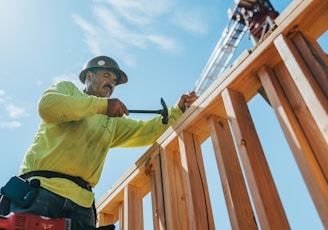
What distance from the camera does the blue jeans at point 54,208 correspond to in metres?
2.00

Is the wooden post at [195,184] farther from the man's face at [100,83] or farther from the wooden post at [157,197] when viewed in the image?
the man's face at [100,83]

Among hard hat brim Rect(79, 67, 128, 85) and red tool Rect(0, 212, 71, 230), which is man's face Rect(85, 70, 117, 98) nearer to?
hard hat brim Rect(79, 67, 128, 85)

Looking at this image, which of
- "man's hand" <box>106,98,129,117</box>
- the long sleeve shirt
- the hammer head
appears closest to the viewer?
Result: the long sleeve shirt

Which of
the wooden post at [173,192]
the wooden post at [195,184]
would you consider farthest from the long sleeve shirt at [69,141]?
the wooden post at [195,184]

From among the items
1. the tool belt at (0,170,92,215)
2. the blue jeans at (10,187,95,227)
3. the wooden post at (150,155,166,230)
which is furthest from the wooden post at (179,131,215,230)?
the tool belt at (0,170,92,215)

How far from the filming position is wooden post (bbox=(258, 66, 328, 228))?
1382 mm

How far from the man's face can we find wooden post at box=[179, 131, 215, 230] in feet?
3.59

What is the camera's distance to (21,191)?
2.00m

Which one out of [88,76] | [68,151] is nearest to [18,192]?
[68,151]

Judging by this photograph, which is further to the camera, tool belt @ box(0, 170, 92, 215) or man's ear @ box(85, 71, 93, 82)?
man's ear @ box(85, 71, 93, 82)

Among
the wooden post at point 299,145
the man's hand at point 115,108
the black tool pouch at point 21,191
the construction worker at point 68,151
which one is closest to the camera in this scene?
the wooden post at point 299,145

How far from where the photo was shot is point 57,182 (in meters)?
2.16

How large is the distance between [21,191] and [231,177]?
1278mm

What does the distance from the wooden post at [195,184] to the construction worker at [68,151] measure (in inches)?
21.5
